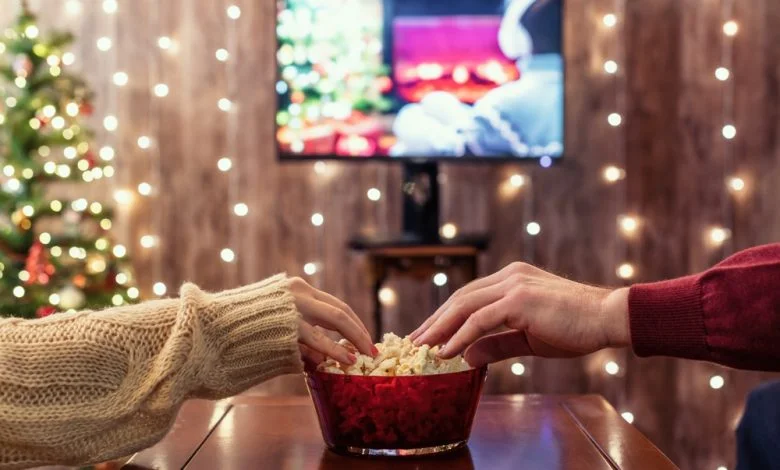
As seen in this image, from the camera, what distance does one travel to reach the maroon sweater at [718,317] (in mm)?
1117

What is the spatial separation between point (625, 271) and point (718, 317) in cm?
262

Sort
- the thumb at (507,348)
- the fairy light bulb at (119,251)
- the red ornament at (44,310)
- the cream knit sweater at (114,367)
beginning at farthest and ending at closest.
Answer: the fairy light bulb at (119,251) → the red ornament at (44,310) → the thumb at (507,348) → the cream knit sweater at (114,367)

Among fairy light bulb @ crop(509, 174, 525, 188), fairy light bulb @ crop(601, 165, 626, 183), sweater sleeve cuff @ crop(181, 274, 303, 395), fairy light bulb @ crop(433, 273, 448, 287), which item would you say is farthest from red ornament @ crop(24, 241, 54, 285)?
sweater sleeve cuff @ crop(181, 274, 303, 395)

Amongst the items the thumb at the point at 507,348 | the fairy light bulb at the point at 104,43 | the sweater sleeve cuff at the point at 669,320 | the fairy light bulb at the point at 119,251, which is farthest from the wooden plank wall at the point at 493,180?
the sweater sleeve cuff at the point at 669,320

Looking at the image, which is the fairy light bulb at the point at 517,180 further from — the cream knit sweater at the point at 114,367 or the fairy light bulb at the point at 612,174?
the cream knit sweater at the point at 114,367

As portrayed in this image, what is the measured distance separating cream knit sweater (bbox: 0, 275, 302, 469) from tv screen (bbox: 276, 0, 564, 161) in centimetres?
216

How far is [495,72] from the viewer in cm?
323

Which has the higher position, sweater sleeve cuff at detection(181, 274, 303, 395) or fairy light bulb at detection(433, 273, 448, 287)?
sweater sleeve cuff at detection(181, 274, 303, 395)

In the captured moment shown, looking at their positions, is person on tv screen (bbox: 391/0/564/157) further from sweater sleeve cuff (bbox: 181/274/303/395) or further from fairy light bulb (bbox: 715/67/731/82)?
sweater sleeve cuff (bbox: 181/274/303/395)

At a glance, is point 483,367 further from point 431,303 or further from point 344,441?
point 431,303

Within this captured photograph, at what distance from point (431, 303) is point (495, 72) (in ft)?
3.17

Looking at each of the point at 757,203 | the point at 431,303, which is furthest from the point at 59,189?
the point at 757,203

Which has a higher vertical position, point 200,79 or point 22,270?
point 200,79

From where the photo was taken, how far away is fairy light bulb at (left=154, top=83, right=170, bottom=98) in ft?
12.1
